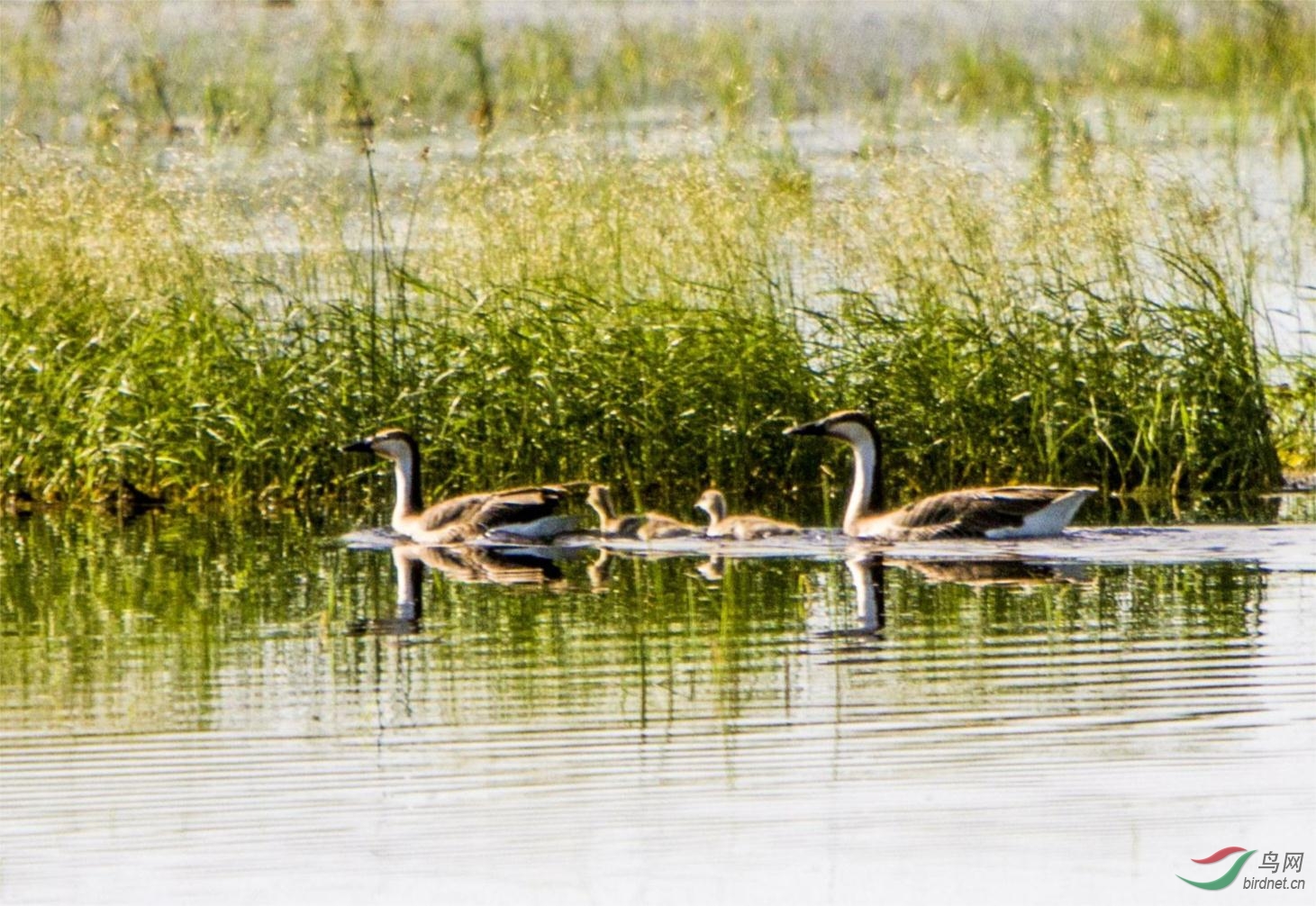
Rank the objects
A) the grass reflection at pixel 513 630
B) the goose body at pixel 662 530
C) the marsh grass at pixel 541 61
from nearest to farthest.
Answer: the grass reflection at pixel 513 630 < the goose body at pixel 662 530 < the marsh grass at pixel 541 61

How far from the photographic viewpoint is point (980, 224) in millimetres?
15305

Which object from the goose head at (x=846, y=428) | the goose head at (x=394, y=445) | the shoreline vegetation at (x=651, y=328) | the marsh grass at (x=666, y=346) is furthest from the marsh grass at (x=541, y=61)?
the goose head at (x=846, y=428)

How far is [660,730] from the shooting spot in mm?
7855

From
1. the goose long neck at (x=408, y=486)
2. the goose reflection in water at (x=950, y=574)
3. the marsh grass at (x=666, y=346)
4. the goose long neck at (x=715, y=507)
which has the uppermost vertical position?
the marsh grass at (x=666, y=346)

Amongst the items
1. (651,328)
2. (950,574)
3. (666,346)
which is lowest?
(950,574)

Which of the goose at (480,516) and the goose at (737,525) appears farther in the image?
A: the goose at (480,516)

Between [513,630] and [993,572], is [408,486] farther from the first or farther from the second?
[513,630]

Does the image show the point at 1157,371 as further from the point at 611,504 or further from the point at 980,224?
the point at 611,504

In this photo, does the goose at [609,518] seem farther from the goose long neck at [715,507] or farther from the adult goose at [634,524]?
the goose long neck at [715,507]

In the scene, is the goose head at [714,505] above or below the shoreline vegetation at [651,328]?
below

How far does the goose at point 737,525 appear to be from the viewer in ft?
42.4

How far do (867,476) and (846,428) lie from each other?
29 centimetres

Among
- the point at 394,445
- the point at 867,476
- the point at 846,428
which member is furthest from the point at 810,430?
the point at 394,445

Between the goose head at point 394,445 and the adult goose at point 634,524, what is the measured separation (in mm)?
1087
